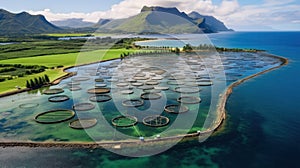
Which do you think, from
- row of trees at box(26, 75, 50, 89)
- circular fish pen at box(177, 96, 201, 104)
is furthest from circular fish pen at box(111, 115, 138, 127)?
row of trees at box(26, 75, 50, 89)

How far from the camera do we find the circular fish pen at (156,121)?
74.3 ft

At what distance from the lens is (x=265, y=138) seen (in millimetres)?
20391

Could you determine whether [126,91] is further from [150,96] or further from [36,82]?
[36,82]

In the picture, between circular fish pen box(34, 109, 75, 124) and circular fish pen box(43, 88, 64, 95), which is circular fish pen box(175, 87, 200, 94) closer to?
circular fish pen box(34, 109, 75, 124)

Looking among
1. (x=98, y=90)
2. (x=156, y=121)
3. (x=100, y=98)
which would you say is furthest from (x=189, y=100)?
(x=98, y=90)

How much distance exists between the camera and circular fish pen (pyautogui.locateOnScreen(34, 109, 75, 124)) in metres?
23.5

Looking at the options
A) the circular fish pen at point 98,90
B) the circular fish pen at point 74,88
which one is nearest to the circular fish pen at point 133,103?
the circular fish pen at point 98,90

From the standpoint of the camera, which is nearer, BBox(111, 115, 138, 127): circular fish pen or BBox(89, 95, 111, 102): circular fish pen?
BBox(111, 115, 138, 127): circular fish pen

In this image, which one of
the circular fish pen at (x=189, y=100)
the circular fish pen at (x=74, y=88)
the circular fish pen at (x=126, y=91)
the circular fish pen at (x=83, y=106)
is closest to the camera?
the circular fish pen at (x=83, y=106)

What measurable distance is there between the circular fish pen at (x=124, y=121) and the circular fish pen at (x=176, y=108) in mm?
4302

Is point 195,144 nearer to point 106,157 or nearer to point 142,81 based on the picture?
point 106,157

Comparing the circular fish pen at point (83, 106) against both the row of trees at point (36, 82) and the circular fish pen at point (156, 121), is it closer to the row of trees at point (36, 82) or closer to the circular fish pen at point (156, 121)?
the circular fish pen at point (156, 121)

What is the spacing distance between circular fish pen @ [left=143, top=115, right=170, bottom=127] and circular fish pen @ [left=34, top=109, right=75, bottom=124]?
772 cm

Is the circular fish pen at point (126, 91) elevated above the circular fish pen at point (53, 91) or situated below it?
below
